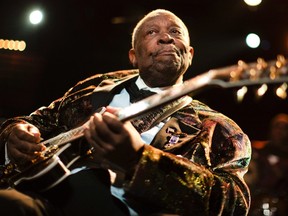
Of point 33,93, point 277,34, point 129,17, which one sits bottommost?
point 33,93

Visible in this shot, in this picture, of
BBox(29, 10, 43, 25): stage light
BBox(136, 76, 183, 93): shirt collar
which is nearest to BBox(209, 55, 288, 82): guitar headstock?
BBox(136, 76, 183, 93): shirt collar

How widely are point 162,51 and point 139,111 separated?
909mm

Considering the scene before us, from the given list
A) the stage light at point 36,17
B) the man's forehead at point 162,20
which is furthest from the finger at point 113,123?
the stage light at point 36,17

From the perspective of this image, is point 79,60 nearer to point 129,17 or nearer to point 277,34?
point 129,17

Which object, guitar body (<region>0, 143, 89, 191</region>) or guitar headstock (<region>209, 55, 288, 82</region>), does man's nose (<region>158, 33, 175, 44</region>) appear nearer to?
guitar body (<region>0, 143, 89, 191</region>)

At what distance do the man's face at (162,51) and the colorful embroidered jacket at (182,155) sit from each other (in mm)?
150

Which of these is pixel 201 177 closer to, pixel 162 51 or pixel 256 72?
pixel 256 72

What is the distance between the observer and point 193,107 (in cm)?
241

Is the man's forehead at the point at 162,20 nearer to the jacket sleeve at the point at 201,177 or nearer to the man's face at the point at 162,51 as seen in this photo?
the man's face at the point at 162,51

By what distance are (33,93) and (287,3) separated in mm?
3360

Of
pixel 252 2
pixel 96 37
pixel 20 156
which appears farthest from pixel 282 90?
pixel 96 37

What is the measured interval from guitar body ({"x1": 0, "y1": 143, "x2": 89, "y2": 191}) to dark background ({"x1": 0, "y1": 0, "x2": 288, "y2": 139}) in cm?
395

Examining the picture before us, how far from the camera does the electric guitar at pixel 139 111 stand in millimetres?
1537

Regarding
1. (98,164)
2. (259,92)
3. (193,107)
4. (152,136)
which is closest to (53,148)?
(98,164)
